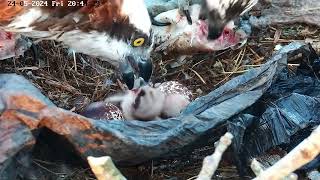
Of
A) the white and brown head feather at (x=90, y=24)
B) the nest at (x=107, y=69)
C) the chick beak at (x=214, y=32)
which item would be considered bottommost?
the nest at (x=107, y=69)

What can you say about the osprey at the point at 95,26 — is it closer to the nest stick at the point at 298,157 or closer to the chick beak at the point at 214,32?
the chick beak at the point at 214,32

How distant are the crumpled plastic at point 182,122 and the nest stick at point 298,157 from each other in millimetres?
805

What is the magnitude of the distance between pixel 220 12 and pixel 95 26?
0.68m

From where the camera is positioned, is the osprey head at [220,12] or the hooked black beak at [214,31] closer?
the osprey head at [220,12]

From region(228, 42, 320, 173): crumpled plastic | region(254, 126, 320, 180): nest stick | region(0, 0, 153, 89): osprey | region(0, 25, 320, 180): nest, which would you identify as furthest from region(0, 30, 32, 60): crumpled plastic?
region(254, 126, 320, 180): nest stick

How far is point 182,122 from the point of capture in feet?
7.88

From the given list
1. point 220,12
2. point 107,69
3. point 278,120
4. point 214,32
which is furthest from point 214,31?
point 278,120

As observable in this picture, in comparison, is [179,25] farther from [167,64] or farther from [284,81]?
[284,81]

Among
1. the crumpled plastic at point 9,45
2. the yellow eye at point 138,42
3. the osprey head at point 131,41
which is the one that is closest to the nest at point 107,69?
the crumpled plastic at point 9,45

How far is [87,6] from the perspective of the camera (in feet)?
9.38

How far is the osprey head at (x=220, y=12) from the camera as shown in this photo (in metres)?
3.19

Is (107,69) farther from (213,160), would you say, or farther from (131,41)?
(213,160)

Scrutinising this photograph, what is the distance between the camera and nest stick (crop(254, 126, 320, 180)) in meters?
1.40

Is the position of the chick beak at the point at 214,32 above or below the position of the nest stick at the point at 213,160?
below
